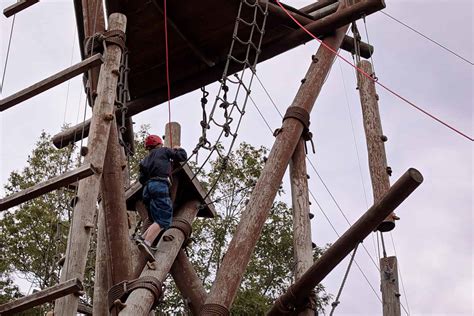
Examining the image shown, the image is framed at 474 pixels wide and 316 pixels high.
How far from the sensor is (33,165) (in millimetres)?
13672

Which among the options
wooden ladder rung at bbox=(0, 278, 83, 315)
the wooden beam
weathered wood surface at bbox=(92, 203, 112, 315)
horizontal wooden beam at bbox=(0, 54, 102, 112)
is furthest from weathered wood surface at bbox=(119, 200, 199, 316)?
horizontal wooden beam at bbox=(0, 54, 102, 112)

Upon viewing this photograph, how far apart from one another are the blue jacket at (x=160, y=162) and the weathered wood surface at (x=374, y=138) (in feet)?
4.76

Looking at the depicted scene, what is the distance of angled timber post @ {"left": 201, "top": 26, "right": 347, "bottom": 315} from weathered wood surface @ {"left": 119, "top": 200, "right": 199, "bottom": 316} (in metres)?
0.44

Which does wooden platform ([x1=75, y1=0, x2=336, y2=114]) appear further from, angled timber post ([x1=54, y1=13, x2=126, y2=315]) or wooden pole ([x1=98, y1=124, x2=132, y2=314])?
wooden pole ([x1=98, y1=124, x2=132, y2=314])

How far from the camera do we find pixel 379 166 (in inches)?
221

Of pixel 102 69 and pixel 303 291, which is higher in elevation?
pixel 102 69

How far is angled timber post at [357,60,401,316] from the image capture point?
5.04m

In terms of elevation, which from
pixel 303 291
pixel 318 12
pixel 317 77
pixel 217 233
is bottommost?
pixel 303 291

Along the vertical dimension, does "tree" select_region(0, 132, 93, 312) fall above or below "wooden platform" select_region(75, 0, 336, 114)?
above

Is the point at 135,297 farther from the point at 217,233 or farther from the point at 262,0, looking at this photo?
the point at 217,233

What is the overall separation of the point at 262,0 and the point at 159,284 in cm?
279

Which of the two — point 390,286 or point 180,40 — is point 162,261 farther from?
point 180,40

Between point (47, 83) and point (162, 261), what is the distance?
69.4 inches

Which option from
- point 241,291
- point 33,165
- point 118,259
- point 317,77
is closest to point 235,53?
point 317,77
